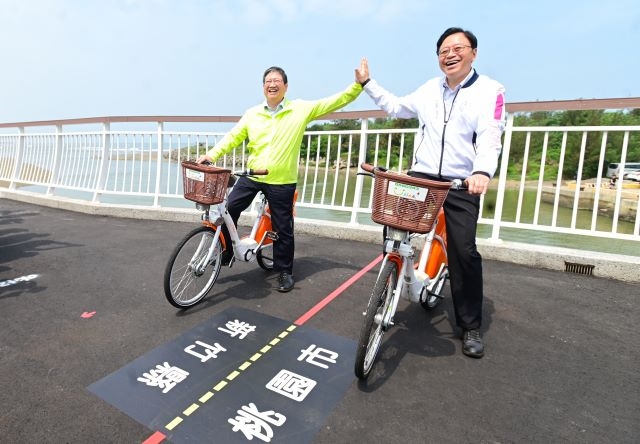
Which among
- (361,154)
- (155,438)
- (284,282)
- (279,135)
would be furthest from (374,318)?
(361,154)

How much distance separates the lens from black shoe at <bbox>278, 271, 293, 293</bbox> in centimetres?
333

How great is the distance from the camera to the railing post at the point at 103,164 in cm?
655

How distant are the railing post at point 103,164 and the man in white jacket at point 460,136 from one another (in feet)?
18.7

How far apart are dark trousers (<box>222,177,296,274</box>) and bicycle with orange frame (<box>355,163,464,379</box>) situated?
1.28 meters

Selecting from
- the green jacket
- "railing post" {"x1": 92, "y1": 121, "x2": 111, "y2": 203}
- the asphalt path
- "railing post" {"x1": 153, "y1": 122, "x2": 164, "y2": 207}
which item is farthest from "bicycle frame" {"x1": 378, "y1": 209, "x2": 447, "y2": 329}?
"railing post" {"x1": 92, "y1": 121, "x2": 111, "y2": 203}

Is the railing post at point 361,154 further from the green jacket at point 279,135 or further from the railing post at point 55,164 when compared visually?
the railing post at point 55,164

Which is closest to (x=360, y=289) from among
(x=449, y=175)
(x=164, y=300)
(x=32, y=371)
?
(x=449, y=175)

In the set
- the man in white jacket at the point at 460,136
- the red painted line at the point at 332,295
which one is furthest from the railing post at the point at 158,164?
the man in white jacket at the point at 460,136

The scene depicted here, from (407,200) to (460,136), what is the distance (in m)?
0.75

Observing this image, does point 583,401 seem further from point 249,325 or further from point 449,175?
point 249,325

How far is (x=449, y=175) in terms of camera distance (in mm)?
2412

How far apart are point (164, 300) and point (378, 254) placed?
8.03 feet

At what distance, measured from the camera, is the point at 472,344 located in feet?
7.96

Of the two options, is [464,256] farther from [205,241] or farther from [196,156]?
[196,156]
